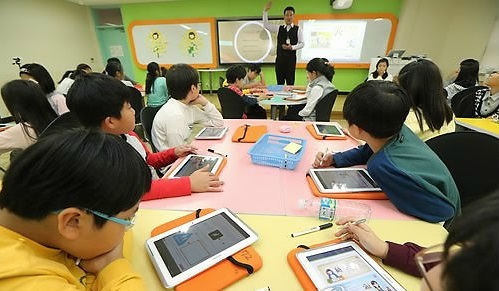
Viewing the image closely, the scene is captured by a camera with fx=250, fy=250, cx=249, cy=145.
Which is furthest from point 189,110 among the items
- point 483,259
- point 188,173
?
point 483,259

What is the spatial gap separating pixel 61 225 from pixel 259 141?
3.43 ft

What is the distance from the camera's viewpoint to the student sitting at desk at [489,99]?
244 centimetres

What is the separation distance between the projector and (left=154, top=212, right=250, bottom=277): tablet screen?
5.55m

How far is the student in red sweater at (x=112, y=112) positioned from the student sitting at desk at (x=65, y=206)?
426mm

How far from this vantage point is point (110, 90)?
108 centimetres

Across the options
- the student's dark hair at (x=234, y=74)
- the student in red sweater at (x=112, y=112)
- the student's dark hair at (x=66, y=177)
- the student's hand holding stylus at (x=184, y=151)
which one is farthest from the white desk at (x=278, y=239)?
the student's dark hair at (x=234, y=74)

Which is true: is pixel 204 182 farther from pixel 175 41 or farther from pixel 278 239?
pixel 175 41

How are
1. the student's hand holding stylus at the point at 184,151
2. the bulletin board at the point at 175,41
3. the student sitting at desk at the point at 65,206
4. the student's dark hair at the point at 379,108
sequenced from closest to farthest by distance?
the student sitting at desk at the point at 65,206
the student's dark hair at the point at 379,108
the student's hand holding stylus at the point at 184,151
the bulletin board at the point at 175,41

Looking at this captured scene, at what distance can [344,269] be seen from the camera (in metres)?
0.65

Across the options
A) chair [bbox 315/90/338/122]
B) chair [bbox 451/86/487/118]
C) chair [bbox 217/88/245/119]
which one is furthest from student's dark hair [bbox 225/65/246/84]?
chair [bbox 451/86/487/118]

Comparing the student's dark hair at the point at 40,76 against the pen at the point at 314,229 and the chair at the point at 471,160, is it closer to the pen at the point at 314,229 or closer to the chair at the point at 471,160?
the pen at the point at 314,229

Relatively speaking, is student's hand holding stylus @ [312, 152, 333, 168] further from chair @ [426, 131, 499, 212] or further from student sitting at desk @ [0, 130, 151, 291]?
student sitting at desk @ [0, 130, 151, 291]

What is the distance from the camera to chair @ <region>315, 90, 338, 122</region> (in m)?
2.58

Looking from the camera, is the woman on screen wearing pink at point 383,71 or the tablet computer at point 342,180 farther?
the woman on screen wearing pink at point 383,71
